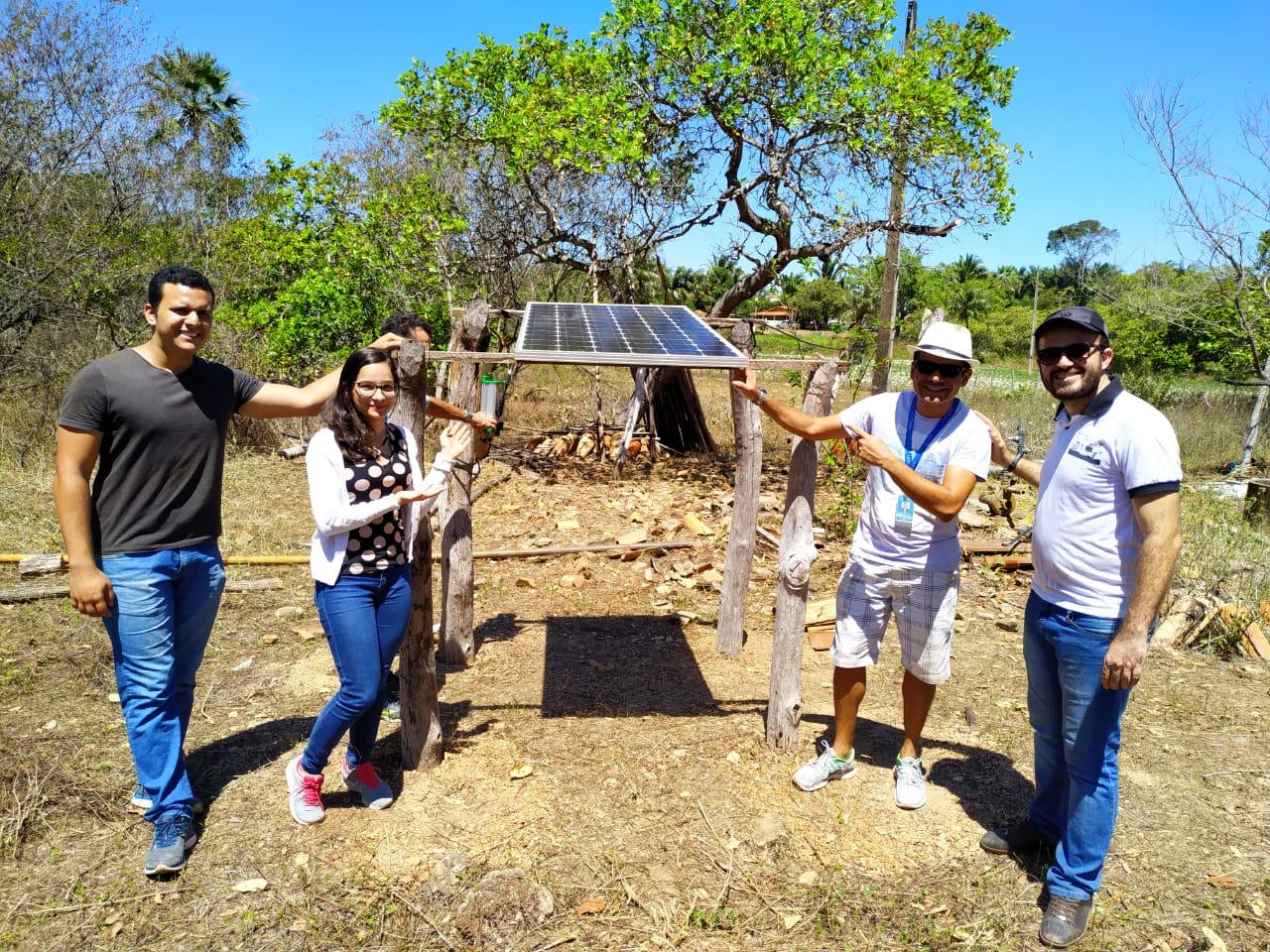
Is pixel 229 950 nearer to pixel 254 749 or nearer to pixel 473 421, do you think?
pixel 254 749

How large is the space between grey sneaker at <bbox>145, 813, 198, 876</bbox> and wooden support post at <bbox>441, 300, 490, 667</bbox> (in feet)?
6.63

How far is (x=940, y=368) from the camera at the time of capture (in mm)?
3143

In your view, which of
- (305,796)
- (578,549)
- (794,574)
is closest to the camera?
(305,796)

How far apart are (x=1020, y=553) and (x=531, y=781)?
218 inches

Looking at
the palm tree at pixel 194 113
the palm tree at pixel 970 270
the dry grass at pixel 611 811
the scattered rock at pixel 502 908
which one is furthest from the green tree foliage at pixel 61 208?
the palm tree at pixel 970 270

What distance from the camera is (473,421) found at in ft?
12.2

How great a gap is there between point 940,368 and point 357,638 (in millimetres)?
2468

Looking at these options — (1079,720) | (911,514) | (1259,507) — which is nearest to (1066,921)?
(1079,720)

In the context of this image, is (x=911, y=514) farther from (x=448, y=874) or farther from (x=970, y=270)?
(x=970, y=270)

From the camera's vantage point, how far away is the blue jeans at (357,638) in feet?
10.1

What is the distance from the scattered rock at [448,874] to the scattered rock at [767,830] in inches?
47.6

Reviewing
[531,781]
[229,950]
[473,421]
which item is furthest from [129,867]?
[473,421]

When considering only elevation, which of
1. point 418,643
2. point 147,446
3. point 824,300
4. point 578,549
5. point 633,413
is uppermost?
point 824,300

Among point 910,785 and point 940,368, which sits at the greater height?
point 940,368
